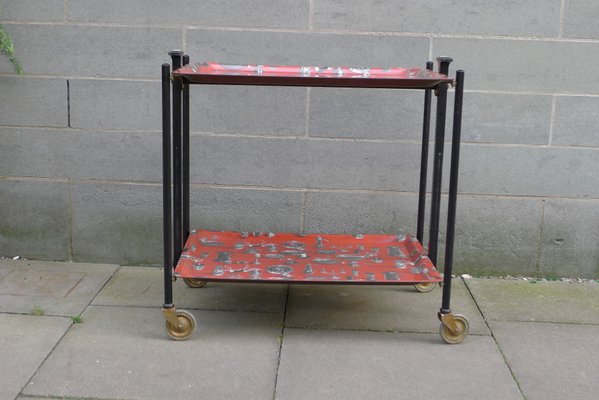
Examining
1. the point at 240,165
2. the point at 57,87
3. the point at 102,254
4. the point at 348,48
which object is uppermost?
the point at 348,48

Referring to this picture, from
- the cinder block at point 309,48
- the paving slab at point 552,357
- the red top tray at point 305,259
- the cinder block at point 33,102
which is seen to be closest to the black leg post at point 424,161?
the red top tray at point 305,259

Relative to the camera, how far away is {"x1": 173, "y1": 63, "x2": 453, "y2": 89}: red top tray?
307 centimetres

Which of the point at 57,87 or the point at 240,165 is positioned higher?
the point at 57,87

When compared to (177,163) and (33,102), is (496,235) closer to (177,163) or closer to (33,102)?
(177,163)

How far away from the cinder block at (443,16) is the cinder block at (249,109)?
0.48m

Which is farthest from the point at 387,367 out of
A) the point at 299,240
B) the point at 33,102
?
the point at 33,102

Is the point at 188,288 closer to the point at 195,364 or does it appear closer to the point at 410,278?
the point at 195,364

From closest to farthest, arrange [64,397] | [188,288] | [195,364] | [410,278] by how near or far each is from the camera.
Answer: [64,397] → [195,364] → [410,278] → [188,288]

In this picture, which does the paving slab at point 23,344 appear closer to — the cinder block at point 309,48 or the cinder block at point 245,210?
the cinder block at point 245,210

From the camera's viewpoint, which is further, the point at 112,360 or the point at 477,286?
the point at 477,286

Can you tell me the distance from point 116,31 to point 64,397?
2210 mm

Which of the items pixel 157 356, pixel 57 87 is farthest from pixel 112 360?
pixel 57 87

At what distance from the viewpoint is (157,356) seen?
317 cm

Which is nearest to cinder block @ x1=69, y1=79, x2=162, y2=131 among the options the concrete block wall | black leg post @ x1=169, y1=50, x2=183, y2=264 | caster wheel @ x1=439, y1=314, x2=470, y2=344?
the concrete block wall
